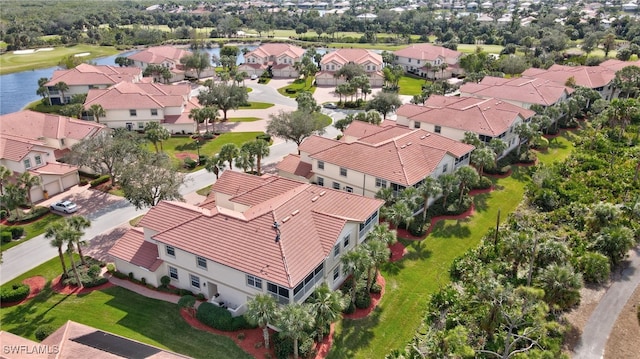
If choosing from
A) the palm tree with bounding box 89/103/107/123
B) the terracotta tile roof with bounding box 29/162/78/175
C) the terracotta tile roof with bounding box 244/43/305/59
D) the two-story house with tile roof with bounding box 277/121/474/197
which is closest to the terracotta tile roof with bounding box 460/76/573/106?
the two-story house with tile roof with bounding box 277/121/474/197

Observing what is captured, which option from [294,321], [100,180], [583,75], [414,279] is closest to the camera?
[294,321]

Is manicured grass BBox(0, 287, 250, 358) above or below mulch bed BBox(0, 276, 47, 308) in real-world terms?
below

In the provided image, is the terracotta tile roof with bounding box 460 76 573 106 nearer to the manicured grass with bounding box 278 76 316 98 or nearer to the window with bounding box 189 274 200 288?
the manicured grass with bounding box 278 76 316 98

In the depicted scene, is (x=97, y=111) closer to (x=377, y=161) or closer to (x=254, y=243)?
(x=377, y=161)

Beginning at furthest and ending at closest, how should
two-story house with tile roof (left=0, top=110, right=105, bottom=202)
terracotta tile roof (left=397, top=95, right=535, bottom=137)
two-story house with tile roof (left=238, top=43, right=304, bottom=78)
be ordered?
two-story house with tile roof (left=238, top=43, right=304, bottom=78) < terracotta tile roof (left=397, top=95, right=535, bottom=137) < two-story house with tile roof (left=0, top=110, right=105, bottom=202)

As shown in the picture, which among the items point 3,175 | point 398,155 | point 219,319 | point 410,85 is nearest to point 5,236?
point 3,175

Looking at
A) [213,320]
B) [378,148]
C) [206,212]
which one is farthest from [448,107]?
[213,320]
